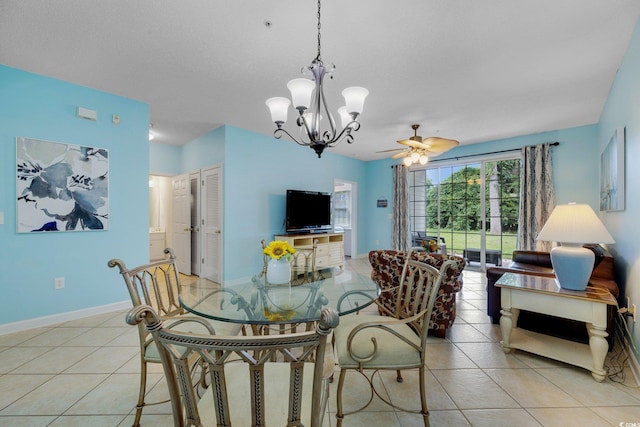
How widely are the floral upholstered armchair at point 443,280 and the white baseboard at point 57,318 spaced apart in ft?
10.0

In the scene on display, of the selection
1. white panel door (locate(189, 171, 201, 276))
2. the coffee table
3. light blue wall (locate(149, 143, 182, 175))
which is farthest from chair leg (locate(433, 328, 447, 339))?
light blue wall (locate(149, 143, 182, 175))

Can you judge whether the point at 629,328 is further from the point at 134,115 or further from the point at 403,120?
the point at 134,115

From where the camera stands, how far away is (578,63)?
8.70 ft

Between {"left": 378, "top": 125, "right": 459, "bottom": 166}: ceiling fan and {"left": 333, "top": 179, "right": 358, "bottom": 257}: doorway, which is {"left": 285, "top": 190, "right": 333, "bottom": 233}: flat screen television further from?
{"left": 378, "top": 125, "right": 459, "bottom": 166}: ceiling fan

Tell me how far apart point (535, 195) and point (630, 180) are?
286 cm

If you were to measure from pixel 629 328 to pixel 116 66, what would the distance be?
5002mm

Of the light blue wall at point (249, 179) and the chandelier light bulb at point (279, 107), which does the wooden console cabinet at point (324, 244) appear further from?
the chandelier light bulb at point (279, 107)

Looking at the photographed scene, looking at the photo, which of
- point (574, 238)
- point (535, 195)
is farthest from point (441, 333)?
point (535, 195)

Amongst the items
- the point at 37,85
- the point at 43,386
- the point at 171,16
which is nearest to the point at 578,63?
the point at 171,16

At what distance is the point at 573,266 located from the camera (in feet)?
7.02

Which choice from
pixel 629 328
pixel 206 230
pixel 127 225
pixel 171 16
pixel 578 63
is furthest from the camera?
pixel 206 230

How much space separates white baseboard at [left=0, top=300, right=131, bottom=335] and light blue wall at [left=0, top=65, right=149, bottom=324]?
0.15 ft

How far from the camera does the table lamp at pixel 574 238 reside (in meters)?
2.05

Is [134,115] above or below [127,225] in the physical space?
above
